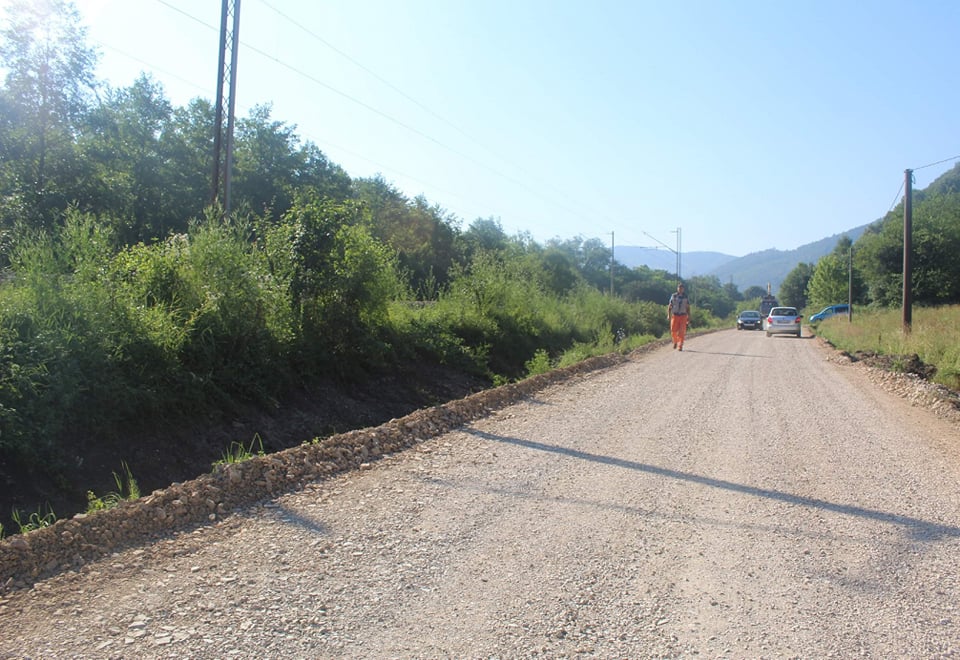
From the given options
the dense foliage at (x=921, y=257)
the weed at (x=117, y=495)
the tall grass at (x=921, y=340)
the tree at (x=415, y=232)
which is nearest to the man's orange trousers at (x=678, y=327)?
the tall grass at (x=921, y=340)

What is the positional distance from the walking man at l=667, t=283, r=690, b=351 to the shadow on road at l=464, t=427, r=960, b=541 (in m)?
14.6

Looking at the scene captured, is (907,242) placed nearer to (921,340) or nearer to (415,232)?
(921,340)

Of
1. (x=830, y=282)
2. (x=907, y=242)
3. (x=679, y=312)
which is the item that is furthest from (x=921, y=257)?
(x=830, y=282)

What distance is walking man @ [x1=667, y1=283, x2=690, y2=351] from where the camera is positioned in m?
21.8

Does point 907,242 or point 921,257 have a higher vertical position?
point 921,257

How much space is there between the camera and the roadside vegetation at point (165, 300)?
7.18 meters

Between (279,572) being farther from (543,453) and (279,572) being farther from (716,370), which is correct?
(716,370)

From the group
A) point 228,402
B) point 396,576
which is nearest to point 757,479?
point 396,576

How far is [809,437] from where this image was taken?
8.39 m

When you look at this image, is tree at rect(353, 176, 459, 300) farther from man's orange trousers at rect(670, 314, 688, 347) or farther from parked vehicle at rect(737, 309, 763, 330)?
parked vehicle at rect(737, 309, 763, 330)

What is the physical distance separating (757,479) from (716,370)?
402 inches

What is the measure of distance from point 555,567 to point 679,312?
62.1 ft

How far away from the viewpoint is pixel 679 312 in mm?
22141

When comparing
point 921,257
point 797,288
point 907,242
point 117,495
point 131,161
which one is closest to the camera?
point 117,495
